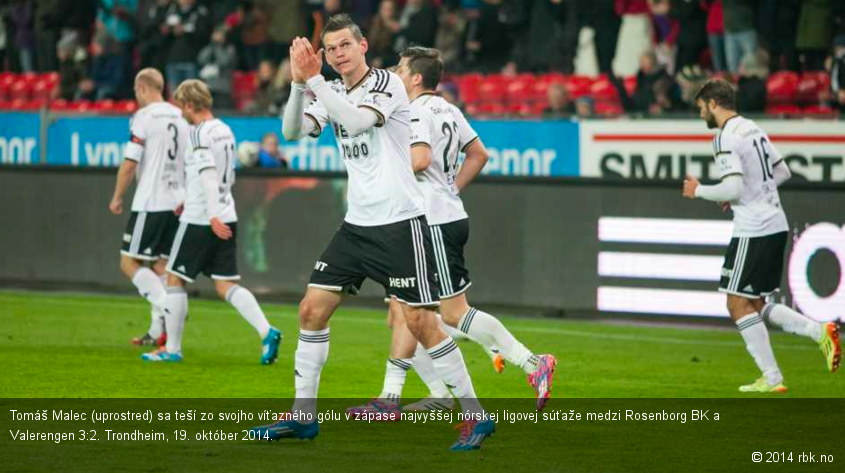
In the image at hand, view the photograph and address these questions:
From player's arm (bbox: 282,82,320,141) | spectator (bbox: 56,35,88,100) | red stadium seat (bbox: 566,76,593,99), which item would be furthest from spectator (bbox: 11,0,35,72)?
player's arm (bbox: 282,82,320,141)

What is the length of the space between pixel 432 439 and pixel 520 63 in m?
13.6

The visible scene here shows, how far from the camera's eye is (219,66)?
74.8ft

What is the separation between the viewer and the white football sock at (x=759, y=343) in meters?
10.6

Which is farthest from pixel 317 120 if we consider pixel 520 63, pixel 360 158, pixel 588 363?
pixel 520 63

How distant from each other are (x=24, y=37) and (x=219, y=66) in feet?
15.8

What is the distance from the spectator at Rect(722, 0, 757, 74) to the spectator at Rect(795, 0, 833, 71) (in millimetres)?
605

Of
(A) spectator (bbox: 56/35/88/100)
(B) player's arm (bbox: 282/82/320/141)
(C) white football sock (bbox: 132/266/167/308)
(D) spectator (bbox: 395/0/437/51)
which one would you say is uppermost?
(D) spectator (bbox: 395/0/437/51)

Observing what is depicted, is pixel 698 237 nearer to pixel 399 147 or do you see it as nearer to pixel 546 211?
pixel 546 211

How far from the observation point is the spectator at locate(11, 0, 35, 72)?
25672 millimetres

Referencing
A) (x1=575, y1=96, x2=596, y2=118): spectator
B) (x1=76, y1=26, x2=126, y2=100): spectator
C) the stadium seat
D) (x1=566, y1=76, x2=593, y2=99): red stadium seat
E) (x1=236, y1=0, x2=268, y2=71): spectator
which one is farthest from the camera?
(x1=76, y1=26, x2=126, y2=100): spectator

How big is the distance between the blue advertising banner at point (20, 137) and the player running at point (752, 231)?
13518mm

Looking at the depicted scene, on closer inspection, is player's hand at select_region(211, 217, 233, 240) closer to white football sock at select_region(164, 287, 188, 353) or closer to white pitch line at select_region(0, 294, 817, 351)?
white football sock at select_region(164, 287, 188, 353)

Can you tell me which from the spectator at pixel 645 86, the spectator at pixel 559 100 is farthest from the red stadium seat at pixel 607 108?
the spectator at pixel 559 100

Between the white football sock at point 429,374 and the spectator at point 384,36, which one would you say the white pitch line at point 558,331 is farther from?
the spectator at point 384,36
